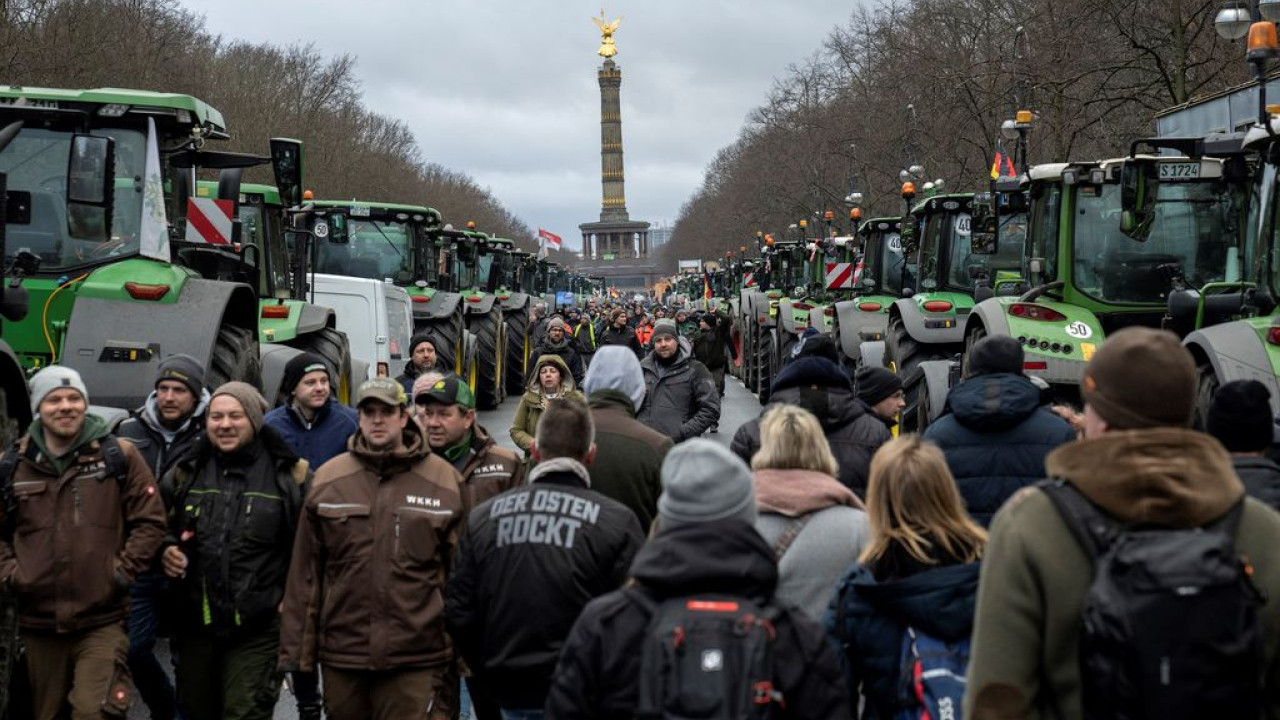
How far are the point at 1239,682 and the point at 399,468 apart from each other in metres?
3.26

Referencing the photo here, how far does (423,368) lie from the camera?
39.6 ft

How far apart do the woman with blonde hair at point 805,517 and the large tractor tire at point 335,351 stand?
27.8 feet

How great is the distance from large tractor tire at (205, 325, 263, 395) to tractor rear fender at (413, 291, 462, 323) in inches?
442

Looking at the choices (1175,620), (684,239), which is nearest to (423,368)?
(1175,620)

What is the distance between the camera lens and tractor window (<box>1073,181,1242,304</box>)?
11.5 meters

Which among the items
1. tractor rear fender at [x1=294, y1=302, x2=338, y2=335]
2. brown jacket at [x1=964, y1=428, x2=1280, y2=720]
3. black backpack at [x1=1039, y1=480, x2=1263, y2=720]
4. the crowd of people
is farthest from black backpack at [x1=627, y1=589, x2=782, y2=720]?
tractor rear fender at [x1=294, y1=302, x2=338, y2=335]

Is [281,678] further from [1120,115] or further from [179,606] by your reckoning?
[1120,115]

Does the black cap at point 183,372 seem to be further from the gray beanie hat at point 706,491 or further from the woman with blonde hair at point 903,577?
the gray beanie hat at point 706,491

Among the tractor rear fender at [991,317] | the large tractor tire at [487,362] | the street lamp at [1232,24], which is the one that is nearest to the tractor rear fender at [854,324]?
the street lamp at [1232,24]

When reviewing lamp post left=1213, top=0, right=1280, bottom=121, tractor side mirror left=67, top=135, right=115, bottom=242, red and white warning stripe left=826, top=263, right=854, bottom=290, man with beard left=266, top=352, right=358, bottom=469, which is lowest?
man with beard left=266, top=352, right=358, bottom=469

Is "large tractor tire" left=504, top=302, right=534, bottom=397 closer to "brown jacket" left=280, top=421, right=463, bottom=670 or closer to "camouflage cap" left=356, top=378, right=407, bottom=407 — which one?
"camouflage cap" left=356, top=378, right=407, bottom=407

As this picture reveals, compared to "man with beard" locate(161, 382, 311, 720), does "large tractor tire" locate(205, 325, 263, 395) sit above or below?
above

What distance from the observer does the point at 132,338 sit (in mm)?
9203

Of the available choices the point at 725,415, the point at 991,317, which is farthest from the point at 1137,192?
the point at 725,415
